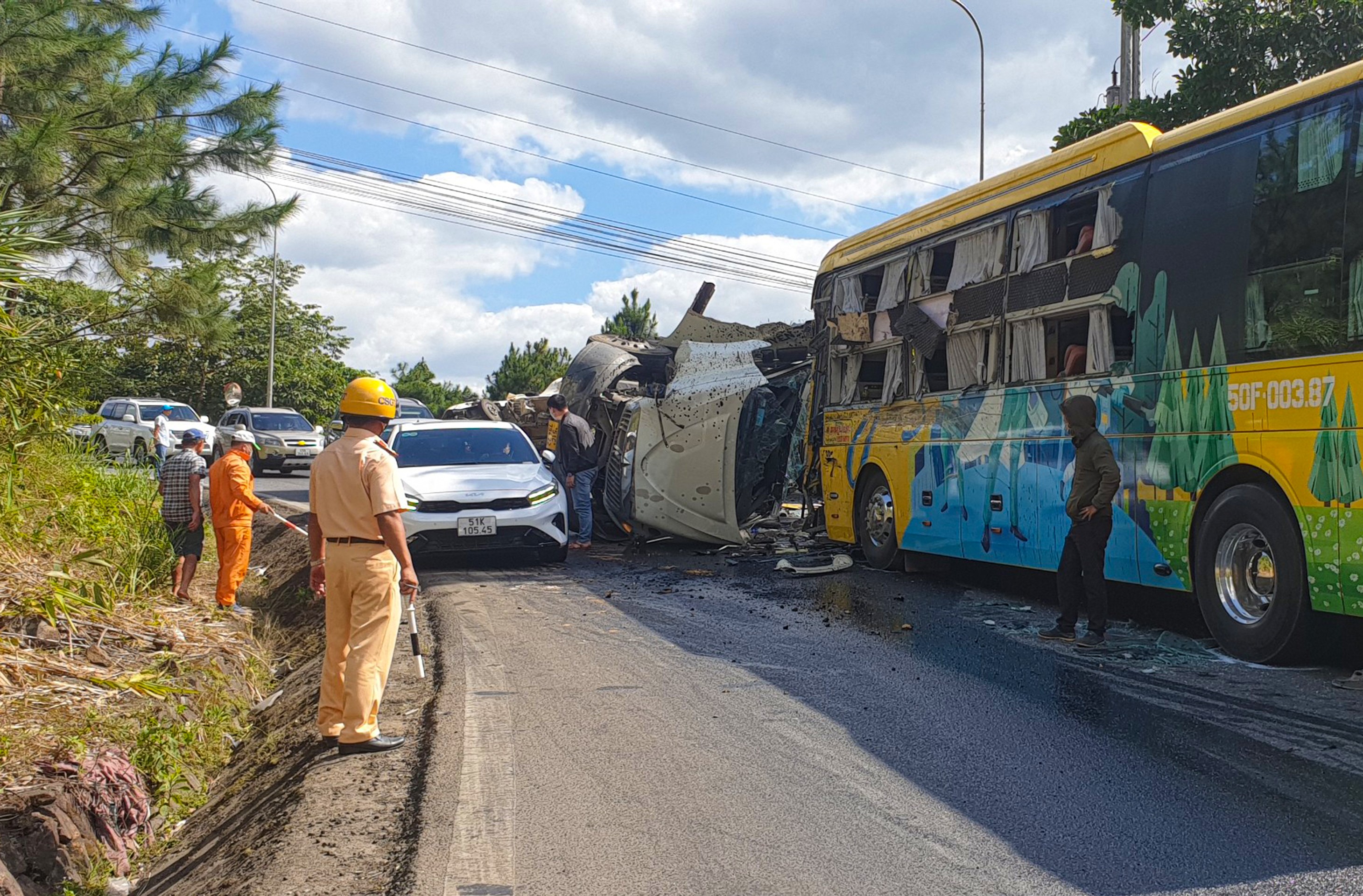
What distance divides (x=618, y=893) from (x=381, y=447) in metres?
2.58

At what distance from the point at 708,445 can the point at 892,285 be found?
9.82ft

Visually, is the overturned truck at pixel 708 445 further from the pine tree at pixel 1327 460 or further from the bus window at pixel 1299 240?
the pine tree at pixel 1327 460

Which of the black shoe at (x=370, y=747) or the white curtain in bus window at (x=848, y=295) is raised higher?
the white curtain in bus window at (x=848, y=295)

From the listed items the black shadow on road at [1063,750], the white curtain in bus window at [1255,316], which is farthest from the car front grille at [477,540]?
the white curtain in bus window at [1255,316]

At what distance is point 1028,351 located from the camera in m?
9.58

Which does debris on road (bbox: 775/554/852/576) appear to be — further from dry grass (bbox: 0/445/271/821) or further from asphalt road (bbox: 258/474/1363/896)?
dry grass (bbox: 0/445/271/821)

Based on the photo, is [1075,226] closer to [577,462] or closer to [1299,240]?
[1299,240]

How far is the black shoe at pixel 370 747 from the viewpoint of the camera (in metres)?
5.39

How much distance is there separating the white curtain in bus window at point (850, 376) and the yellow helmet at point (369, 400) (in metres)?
7.75

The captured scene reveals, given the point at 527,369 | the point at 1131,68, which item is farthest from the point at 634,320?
the point at 1131,68

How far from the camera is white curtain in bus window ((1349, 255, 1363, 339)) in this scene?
20.9 ft

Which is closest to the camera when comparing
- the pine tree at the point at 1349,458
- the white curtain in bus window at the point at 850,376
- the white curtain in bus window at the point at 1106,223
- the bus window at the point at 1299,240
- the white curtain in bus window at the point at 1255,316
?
the pine tree at the point at 1349,458

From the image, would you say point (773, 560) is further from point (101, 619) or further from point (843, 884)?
point (843, 884)

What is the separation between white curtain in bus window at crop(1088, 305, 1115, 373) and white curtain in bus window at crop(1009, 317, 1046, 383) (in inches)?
24.9
